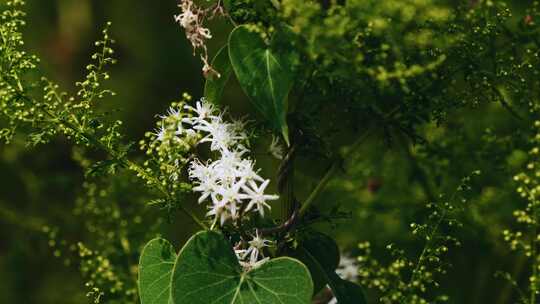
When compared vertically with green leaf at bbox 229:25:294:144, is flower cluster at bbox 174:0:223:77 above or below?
above

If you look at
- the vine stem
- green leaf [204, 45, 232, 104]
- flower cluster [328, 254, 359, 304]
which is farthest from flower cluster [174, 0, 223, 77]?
flower cluster [328, 254, 359, 304]

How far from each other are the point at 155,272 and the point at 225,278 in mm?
78

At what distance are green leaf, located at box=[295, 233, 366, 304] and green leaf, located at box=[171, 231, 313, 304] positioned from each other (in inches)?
3.2

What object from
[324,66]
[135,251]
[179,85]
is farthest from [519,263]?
[179,85]

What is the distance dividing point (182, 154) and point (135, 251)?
1.51 feet

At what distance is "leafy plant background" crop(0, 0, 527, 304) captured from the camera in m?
1.21

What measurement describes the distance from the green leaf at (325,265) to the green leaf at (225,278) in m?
0.08

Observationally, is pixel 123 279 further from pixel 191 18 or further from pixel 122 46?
pixel 122 46

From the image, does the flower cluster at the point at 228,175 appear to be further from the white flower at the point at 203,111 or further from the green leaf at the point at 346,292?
the green leaf at the point at 346,292

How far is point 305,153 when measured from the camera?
0.79 m

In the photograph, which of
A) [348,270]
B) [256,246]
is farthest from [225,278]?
[348,270]

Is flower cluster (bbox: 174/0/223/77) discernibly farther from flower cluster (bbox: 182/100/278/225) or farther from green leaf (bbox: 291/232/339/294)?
green leaf (bbox: 291/232/339/294)

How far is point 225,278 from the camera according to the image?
0.72 metres

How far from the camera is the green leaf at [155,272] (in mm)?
761
